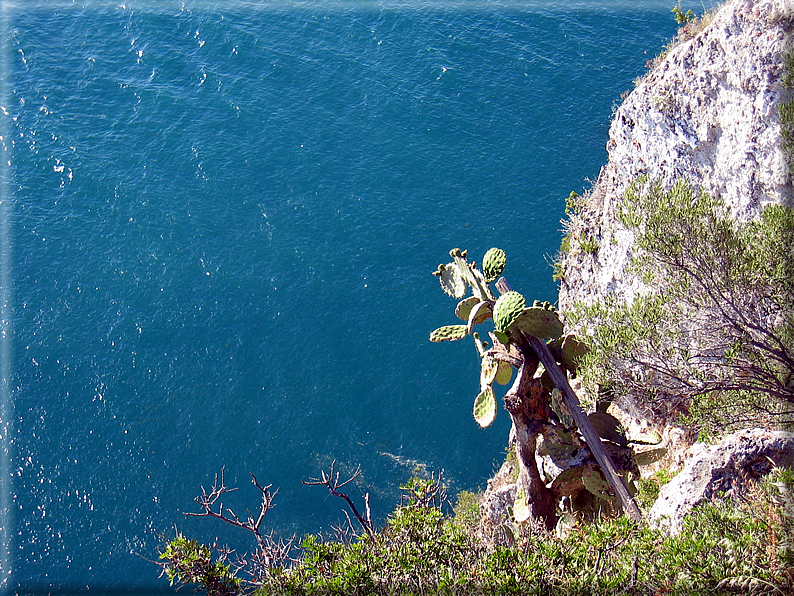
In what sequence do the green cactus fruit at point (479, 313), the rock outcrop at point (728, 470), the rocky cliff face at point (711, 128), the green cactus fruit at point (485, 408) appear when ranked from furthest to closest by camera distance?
the rocky cliff face at point (711, 128) < the green cactus fruit at point (485, 408) < the green cactus fruit at point (479, 313) < the rock outcrop at point (728, 470)

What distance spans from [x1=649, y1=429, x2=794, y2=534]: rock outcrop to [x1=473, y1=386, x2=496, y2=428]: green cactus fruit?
302cm

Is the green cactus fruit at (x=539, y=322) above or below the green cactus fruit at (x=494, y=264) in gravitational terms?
below

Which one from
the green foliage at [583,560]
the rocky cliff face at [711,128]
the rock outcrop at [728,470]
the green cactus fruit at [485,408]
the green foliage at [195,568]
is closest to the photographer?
the green foliage at [583,560]

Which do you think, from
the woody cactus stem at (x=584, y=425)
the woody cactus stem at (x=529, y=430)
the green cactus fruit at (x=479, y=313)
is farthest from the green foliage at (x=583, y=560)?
the green cactus fruit at (x=479, y=313)

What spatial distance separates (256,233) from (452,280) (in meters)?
15.3

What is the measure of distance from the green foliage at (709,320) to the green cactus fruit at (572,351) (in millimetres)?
887

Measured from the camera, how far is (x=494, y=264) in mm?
10133

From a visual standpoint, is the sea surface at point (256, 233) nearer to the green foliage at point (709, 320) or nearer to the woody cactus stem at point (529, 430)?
the woody cactus stem at point (529, 430)

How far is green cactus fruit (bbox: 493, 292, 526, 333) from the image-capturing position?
356 inches

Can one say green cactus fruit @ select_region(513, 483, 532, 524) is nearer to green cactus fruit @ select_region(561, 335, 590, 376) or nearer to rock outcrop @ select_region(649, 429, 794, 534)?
green cactus fruit @ select_region(561, 335, 590, 376)

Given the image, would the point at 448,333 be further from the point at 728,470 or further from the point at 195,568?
the point at 195,568

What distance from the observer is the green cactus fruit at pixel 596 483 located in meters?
9.52

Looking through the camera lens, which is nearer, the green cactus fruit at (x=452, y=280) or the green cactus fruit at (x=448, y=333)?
the green cactus fruit at (x=448, y=333)

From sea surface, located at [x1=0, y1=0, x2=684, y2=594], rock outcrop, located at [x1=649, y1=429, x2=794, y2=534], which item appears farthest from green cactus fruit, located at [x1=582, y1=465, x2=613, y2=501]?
sea surface, located at [x1=0, y1=0, x2=684, y2=594]
